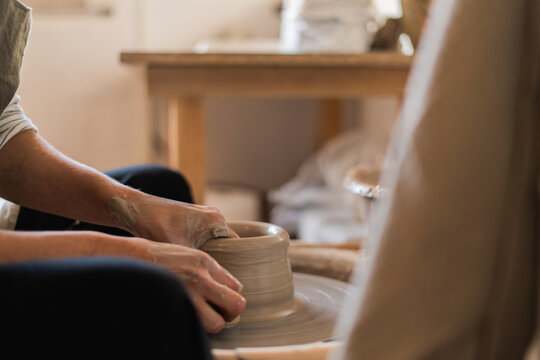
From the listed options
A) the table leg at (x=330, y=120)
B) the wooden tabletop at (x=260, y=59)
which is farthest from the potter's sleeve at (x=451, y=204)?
the table leg at (x=330, y=120)

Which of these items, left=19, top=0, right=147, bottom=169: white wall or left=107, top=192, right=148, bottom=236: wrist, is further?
left=19, top=0, right=147, bottom=169: white wall

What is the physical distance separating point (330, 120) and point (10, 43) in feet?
6.86

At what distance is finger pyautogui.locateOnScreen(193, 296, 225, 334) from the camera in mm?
594

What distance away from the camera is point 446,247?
0.43 metres

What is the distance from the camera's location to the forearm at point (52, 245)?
55 cm

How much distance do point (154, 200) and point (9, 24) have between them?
27 cm

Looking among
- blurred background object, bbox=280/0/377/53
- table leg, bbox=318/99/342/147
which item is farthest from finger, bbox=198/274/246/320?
table leg, bbox=318/99/342/147

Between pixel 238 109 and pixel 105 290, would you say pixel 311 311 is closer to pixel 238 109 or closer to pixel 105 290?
pixel 105 290

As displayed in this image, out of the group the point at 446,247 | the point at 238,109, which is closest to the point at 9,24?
the point at 446,247

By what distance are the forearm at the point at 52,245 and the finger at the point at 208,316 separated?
84 mm

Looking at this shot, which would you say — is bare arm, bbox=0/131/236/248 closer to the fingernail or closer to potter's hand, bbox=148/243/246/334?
the fingernail

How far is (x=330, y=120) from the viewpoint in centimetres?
279

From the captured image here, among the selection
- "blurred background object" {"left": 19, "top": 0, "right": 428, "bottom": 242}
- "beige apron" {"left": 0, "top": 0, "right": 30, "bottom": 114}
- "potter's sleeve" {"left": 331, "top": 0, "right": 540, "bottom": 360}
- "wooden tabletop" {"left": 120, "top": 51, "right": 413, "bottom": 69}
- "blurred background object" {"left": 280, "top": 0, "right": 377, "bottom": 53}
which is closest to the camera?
"potter's sleeve" {"left": 331, "top": 0, "right": 540, "bottom": 360}

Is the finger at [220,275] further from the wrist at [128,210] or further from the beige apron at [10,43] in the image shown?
the beige apron at [10,43]
